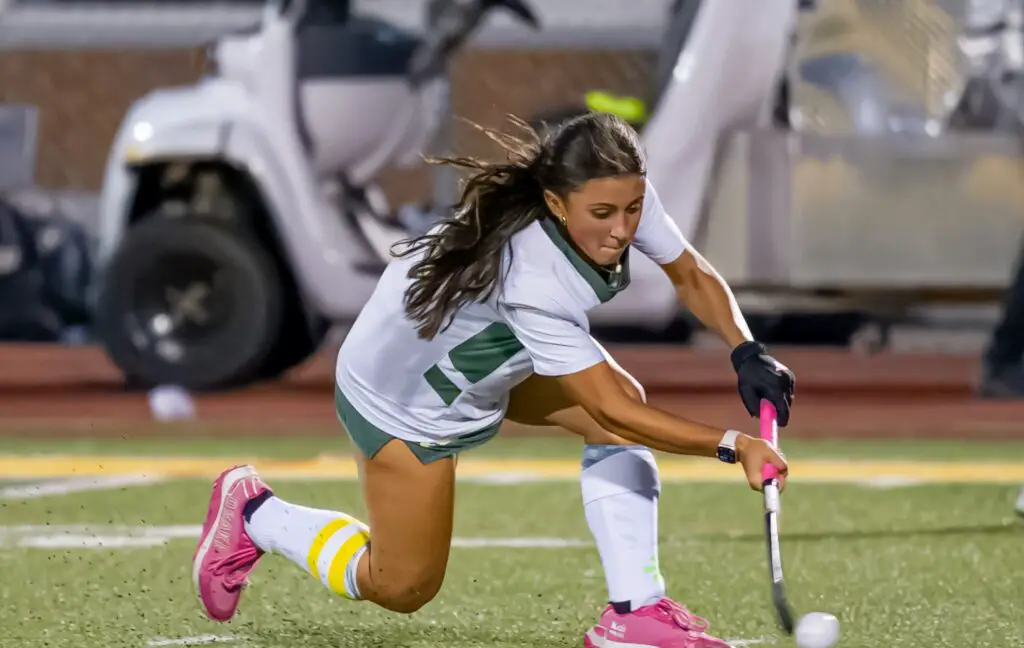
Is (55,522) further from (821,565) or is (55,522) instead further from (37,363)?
(37,363)

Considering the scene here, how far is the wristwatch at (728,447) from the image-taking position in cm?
447

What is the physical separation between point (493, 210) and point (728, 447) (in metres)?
0.78

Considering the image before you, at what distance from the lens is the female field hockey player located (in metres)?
4.58

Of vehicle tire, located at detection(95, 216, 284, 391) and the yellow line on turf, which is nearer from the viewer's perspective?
the yellow line on turf

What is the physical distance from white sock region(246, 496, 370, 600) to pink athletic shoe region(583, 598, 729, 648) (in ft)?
2.21

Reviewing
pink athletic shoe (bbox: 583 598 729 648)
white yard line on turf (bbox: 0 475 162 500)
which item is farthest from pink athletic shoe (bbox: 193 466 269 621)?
white yard line on turf (bbox: 0 475 162 500)

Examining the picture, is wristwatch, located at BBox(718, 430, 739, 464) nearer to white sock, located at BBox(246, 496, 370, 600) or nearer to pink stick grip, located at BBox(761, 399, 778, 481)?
pink stick grip, located at BBox(761, 399, 778, 481)

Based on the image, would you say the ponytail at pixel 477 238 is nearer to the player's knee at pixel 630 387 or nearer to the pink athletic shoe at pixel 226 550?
the player's knee at pixel 630 387

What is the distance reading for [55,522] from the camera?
7.55 m

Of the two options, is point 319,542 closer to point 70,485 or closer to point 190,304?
point 70,485

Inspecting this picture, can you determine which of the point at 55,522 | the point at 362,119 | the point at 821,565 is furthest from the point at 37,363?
the point at 821,565

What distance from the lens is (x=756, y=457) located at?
14.6 ft

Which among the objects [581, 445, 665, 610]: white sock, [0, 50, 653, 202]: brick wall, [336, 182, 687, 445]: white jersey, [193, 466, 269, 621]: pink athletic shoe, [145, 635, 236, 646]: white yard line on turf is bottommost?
[0, 50, 653, 202]: brick wall

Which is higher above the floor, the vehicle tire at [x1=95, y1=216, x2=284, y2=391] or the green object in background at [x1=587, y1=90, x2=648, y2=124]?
the green object in background at [x1=587, y1=90, x2=648, y2=124]
